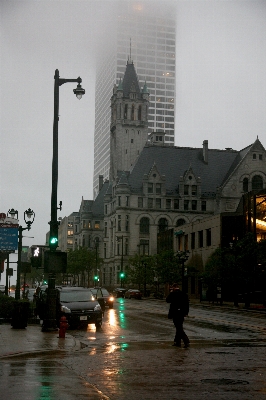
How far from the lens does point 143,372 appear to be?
1277 centimetres

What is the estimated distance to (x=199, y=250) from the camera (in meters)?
79.2

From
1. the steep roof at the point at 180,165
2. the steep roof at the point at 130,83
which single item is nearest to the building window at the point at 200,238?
the steep roof at the point at 180,165

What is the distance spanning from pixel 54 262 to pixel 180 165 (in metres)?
101

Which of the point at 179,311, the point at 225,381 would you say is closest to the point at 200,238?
the point at 179,311

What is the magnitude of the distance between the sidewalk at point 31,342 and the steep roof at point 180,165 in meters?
97.2

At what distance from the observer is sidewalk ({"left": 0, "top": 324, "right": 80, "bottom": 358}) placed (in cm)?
1600

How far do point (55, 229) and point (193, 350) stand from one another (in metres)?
7.76

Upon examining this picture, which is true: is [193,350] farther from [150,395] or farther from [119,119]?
[119,119]

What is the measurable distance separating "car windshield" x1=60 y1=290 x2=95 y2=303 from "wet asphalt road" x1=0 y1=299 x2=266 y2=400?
22.0 ft

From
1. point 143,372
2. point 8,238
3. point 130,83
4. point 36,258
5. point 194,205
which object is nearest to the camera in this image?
point 143,372

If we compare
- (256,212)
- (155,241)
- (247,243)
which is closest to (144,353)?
(247,243)

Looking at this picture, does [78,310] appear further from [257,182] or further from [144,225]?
[144,225]

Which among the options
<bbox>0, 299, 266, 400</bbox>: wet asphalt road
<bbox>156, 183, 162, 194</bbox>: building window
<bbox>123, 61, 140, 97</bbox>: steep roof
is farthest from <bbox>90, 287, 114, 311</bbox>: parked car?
<bbox>123, 61, 140, 97</bbox>: steep roof

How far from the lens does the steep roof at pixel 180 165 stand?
119438mm
